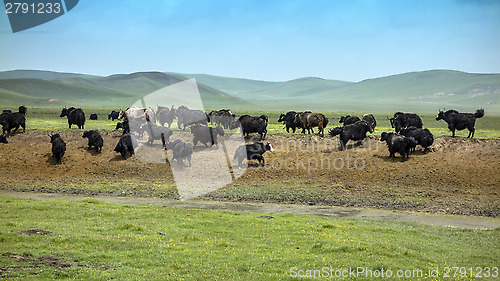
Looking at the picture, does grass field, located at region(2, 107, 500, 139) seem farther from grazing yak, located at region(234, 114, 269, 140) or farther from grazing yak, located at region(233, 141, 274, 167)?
grazing yak, located at region(233, 141, 274, 167)

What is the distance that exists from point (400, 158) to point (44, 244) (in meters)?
21.1

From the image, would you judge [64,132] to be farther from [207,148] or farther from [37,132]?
[207,148]

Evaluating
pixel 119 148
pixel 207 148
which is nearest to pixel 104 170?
pixel 119 148

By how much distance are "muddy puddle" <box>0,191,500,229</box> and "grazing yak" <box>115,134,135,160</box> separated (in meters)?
6.89

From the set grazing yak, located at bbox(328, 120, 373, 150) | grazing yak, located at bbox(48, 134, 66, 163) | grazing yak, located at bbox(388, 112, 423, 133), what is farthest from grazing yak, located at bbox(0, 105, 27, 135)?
grazing yak, located at bbox(388, 112, 423, 133)

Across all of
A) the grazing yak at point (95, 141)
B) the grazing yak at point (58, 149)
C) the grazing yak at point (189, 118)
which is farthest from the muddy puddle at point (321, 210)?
the grazing yak at point (189, 118)

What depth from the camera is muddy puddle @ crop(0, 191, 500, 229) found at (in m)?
Result: 18.7

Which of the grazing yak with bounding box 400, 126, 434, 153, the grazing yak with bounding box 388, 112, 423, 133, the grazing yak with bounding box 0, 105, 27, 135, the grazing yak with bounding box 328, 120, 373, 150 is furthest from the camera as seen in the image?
the grazing yak with bounding box 388, 112, 423, 133

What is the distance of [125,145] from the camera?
3034 cm

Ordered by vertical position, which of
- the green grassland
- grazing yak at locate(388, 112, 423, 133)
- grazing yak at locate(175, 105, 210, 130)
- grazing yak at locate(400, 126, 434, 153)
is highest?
grazing yak at locate(175, 105, 210, 130)

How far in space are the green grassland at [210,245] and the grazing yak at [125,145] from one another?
1128 centimetres

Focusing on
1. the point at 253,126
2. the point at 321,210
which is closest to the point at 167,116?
the point at 253,126

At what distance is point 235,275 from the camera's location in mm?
11680

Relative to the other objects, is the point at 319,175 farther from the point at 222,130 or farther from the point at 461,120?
the point at 461,120
